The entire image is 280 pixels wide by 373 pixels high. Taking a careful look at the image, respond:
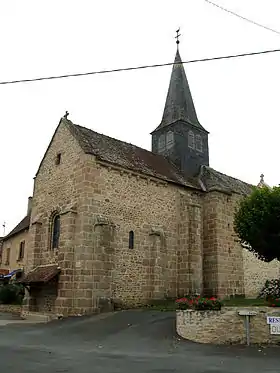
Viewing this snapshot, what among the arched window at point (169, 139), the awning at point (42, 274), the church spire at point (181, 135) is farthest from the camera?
the arched window at point (169, 139)

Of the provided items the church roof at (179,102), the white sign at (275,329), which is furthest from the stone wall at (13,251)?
the white sign at (275,329)

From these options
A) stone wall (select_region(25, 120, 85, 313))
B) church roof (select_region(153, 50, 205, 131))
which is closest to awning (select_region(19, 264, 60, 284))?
stone wall (select_region(25, 120, 85, 313))

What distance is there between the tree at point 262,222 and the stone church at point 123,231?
2.17 meters

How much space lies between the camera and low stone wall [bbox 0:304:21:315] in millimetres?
23678

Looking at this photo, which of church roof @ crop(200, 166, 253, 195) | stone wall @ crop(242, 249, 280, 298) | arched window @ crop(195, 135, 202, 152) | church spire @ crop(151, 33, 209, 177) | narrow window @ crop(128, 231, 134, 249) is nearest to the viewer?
narrow window @ crop(128, 231, 134, 249)

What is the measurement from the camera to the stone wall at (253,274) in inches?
990

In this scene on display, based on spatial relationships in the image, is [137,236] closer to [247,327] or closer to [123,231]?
[123,231]

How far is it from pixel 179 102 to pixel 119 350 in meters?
22.7

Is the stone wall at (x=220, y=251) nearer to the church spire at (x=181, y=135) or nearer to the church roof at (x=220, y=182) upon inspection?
the church roof at (x=220, y=182)

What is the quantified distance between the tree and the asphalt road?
17.6ft

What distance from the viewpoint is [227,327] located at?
1259cm

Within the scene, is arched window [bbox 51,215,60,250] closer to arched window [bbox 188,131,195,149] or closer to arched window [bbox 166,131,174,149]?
arched window [bbox 166,131,174,149]

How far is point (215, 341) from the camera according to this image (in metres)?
12.4

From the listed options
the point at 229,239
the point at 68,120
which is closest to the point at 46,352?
the point at 68,120
